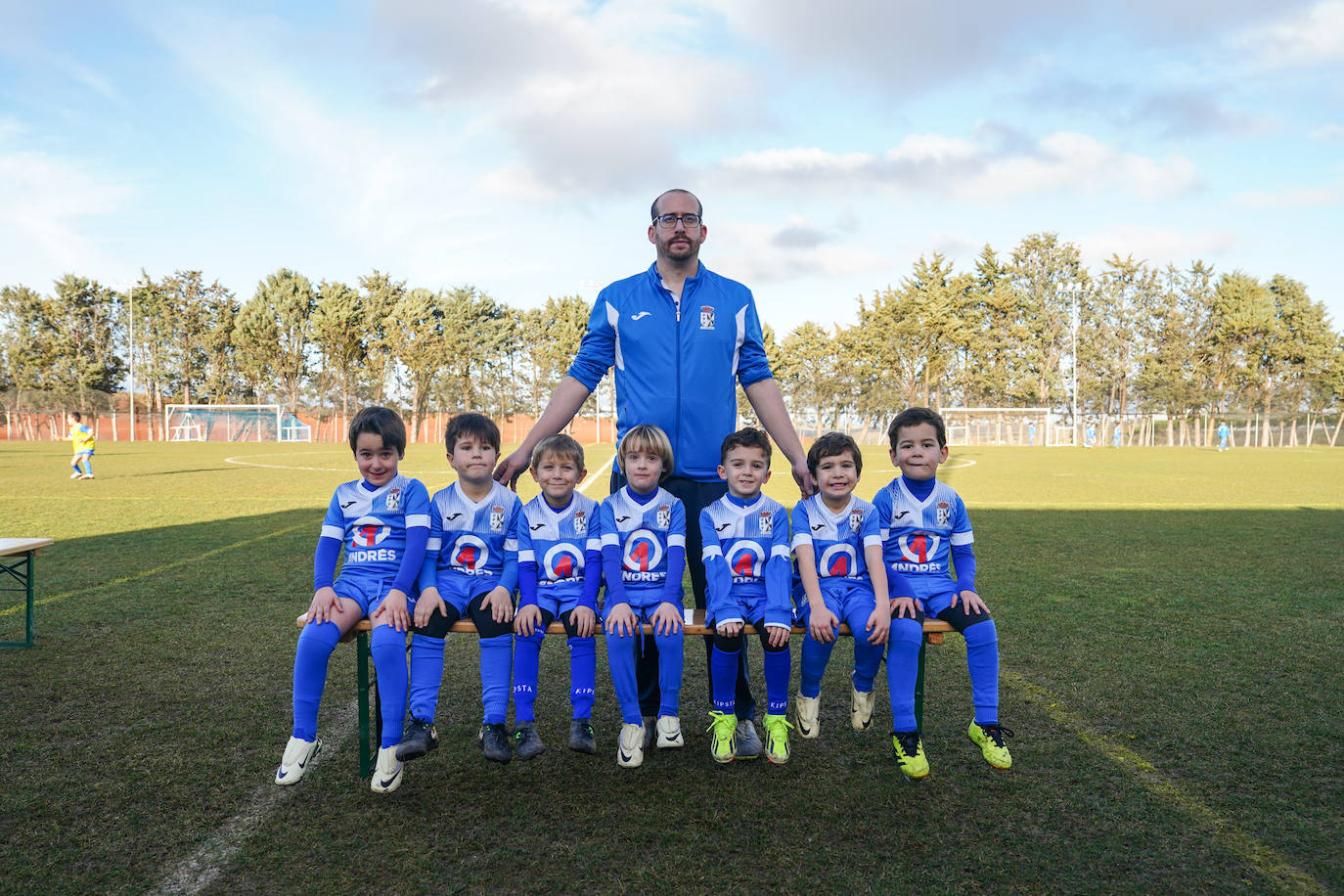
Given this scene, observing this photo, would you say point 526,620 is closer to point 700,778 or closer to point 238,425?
point 700,778

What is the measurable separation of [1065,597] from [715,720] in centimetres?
434

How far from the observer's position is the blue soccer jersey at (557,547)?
146 inches

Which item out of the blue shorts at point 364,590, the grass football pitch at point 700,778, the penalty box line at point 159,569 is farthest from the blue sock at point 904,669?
the penalty box line at point 159,569

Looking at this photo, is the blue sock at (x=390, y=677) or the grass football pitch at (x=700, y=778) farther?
the blue sock at (x=390, y=677)

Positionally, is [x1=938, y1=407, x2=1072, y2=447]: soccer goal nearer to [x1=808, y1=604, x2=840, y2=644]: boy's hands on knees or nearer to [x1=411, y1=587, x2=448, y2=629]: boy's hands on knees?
[x1=808, y1=604, x2=840, y2=644]: boy's hands on knees

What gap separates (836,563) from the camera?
3.79m

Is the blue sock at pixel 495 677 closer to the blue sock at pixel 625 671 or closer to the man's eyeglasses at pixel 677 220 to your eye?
the blue sock at pixel 625 671

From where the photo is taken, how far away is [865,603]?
3.64 metres

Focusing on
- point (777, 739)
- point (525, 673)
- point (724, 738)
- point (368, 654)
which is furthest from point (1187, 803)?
point (368, 654)

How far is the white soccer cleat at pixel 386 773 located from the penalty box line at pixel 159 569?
3.78 m

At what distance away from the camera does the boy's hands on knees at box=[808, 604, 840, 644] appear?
3449 mm

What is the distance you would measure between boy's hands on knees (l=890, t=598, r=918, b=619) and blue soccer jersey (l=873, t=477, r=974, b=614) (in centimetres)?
15

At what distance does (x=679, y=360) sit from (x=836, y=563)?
3.93 feet

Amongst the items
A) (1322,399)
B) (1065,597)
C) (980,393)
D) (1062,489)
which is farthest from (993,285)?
(1065,597)
